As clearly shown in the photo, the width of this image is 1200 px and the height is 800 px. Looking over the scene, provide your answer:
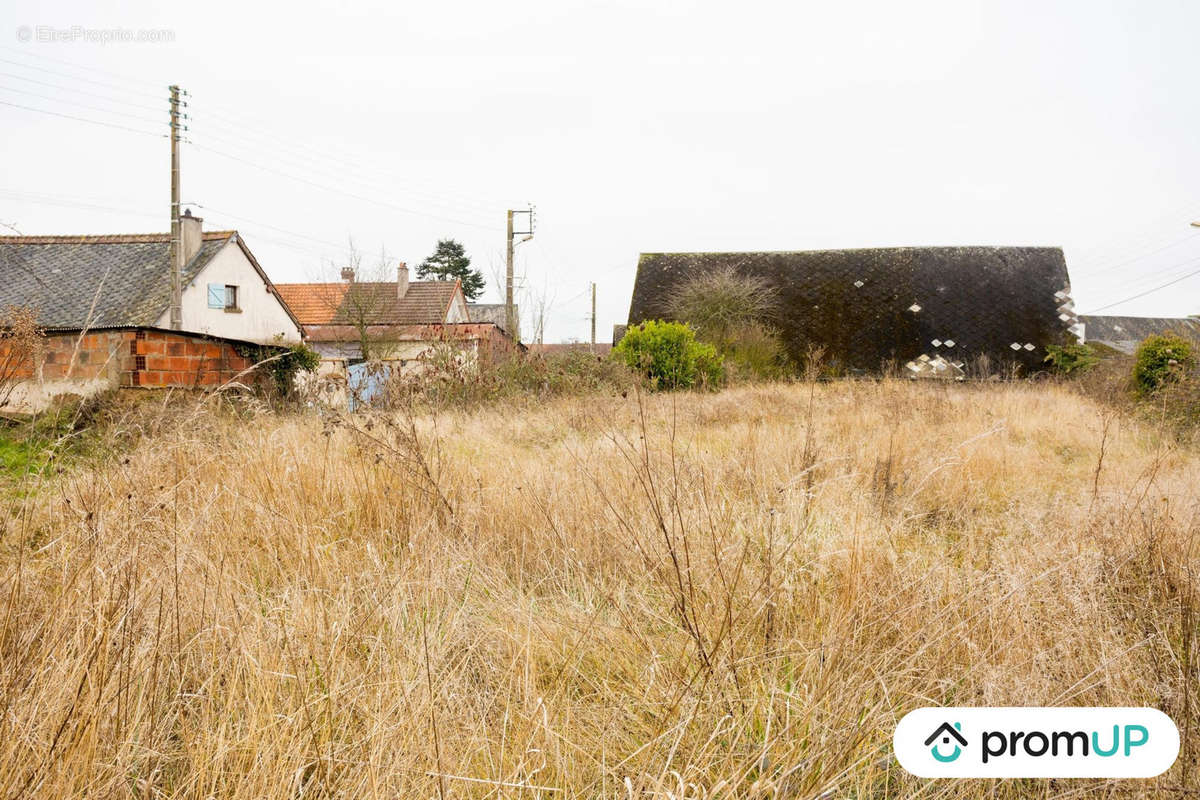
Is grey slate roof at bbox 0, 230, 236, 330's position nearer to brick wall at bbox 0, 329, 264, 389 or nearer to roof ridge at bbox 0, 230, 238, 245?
roof ridge at bbox 0, 230, 238, 245

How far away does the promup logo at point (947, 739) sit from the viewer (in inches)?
59.3

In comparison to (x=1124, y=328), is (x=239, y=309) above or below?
below

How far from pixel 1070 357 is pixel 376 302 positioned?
77.1ft

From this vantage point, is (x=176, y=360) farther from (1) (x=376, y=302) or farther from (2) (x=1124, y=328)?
(2) (x=1124, y=328)

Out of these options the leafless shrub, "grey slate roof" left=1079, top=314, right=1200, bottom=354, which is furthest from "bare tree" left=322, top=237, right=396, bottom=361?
"grey slate roof" left=1079, top=314, right=1200, bottom=354

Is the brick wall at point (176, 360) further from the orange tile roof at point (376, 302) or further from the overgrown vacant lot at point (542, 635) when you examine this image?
the orange tile roof at point (376, 302)

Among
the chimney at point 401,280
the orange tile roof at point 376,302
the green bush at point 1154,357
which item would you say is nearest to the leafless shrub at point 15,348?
the green bush at point 1154,357

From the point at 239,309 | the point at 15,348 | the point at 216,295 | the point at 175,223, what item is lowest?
the point at 15,348

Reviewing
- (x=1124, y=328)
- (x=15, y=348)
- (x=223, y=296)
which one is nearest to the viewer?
(x=15, y=348)

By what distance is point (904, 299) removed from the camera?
2150 cm

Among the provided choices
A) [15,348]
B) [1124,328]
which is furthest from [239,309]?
[1124,328]

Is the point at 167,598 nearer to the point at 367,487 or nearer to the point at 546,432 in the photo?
the point at 367,487

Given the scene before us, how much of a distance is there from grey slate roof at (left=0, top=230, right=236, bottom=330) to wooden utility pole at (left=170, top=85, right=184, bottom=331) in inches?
34.9

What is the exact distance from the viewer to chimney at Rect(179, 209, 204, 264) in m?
22.4
